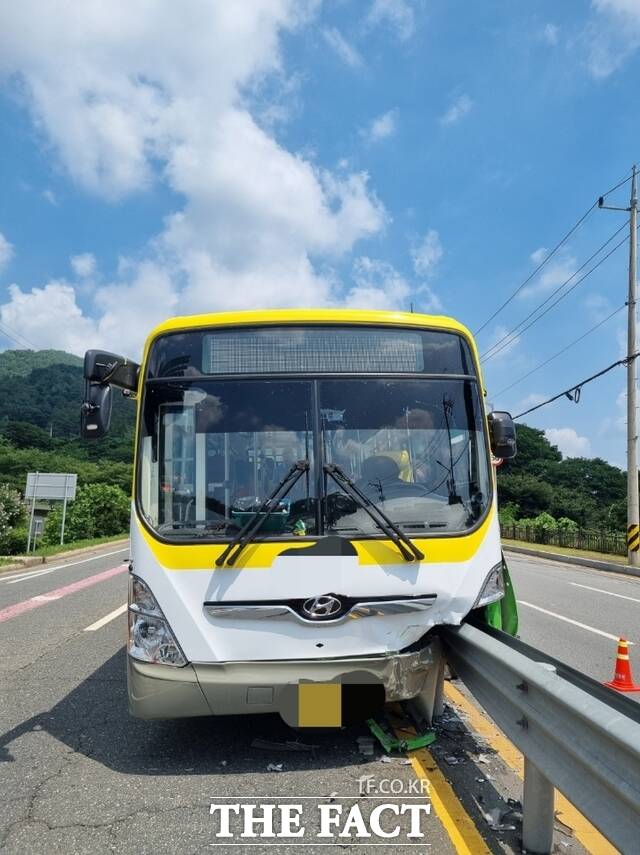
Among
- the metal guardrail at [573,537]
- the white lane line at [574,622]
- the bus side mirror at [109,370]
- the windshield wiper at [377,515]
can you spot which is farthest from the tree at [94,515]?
the windshield wiper at [377,515]

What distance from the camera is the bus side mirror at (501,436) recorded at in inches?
184

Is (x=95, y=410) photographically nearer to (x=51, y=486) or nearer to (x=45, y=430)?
(x=51, y=486)

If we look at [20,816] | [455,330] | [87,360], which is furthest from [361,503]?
[20,816]

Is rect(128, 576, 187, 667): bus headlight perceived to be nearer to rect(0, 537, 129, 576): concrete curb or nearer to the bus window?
the bus window

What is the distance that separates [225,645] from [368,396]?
181 centimetres

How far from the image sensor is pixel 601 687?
8.87 ft

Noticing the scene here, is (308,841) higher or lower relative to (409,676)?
lower

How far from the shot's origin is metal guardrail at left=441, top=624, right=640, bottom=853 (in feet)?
6.75

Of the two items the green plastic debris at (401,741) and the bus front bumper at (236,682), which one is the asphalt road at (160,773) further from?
the bus front bumper at (236,682)

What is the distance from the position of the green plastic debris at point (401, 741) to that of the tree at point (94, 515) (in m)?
55.4

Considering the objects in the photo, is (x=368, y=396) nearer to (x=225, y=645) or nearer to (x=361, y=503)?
(x=361, y=503)

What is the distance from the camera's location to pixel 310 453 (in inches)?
160

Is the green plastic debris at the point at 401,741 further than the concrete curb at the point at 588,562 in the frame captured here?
No

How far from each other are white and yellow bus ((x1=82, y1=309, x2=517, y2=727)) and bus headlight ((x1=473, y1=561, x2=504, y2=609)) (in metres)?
0.02
